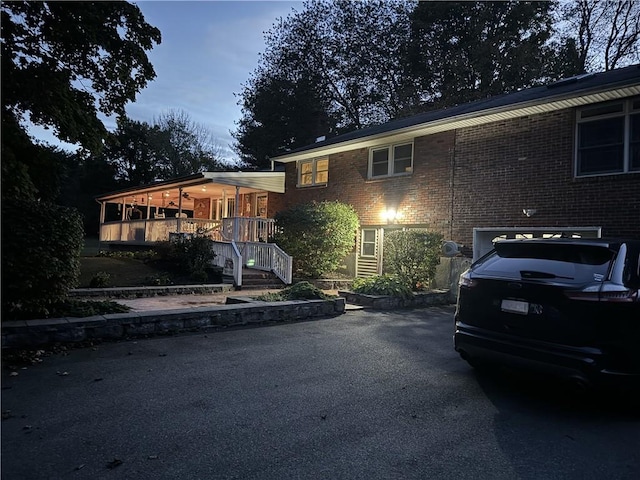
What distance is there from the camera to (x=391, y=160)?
1411 centimetres

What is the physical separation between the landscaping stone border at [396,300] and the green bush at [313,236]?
9.84ft

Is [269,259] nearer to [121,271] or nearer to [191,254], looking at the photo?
[191,254]

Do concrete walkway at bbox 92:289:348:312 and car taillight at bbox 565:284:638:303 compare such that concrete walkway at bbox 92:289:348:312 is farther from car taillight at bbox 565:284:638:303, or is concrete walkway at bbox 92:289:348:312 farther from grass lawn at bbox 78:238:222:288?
car taillight at bbox 565:284:638:303

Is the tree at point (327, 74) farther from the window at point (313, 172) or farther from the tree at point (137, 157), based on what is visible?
the window at point (313, 172)

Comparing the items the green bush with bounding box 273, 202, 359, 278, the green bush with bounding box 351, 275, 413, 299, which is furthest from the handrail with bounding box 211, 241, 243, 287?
Answer: the green bush with bounding box 351, 275, 413, 299

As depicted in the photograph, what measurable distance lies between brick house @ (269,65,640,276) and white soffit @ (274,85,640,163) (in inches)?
1.1

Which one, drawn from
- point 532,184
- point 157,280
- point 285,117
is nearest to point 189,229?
point 157,280

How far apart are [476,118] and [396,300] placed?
573 cm

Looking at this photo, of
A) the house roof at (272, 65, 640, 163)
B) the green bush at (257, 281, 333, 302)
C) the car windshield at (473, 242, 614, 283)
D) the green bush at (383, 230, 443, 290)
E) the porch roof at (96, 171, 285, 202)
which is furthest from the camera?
the porch roof at (96, 171, 285, 202)

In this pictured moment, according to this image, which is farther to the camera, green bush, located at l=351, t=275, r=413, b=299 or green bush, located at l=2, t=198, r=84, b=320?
green bush, located at l=351, t=275, r=413, b=299

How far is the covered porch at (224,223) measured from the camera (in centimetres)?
1284

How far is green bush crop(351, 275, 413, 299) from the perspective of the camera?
948 cm

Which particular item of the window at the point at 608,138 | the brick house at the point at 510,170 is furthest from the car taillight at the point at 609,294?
the window at the point at 608,138

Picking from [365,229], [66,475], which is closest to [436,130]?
[365,229]
